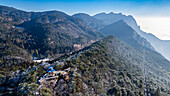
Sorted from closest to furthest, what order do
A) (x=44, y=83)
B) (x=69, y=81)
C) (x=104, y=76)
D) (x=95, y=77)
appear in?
(x=44, y=83) < (x=69, y=81) < (x=95, y=77) < (x=104, y=76)

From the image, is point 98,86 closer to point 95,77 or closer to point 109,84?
Answer: point 95,77

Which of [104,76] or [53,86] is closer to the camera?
[53,86]

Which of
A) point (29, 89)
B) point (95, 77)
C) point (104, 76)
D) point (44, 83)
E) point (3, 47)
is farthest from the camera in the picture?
point (3, 47)

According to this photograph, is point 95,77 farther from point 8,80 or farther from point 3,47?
point 3,47

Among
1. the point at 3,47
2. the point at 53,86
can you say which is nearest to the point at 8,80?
the point at 53,86

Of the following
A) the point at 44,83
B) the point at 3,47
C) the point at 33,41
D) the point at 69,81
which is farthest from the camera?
the point at 33,41

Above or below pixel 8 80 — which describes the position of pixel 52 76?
above

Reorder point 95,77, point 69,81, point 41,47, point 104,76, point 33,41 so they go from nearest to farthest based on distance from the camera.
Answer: point 69,81
point 95,77
point 104,76
point 41,47
point 33,41

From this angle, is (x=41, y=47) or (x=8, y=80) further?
(x=41, y=47)

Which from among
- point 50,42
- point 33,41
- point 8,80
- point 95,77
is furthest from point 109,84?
point 33,41
